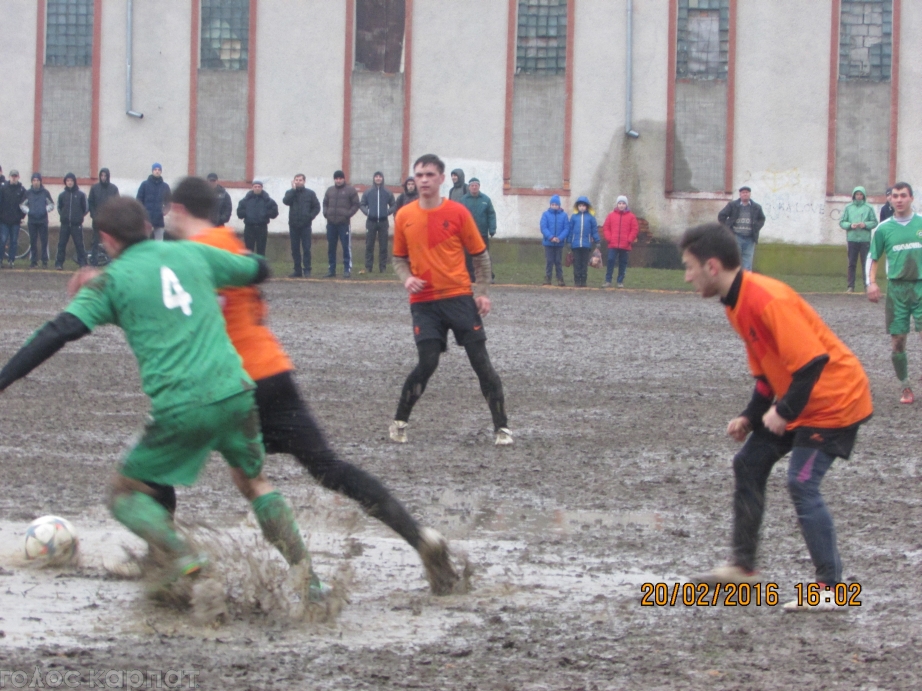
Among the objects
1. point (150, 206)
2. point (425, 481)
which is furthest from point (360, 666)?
point (150, 206)

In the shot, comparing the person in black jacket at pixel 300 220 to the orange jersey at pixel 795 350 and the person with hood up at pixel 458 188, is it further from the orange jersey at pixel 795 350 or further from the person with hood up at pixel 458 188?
the orange jersey at pixel 795 350

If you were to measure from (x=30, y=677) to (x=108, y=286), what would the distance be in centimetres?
134

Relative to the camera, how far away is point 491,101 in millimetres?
33281

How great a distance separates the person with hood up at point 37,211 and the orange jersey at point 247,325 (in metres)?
22.8

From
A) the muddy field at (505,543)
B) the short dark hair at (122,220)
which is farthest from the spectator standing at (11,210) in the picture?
the short dark hair at (122,220)

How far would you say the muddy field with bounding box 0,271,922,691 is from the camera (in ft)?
15.3

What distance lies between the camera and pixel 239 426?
5082 mm

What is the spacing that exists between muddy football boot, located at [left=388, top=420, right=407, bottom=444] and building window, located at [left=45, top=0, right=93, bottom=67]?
26.9m

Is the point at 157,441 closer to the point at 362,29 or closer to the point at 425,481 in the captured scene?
the point at 425,481

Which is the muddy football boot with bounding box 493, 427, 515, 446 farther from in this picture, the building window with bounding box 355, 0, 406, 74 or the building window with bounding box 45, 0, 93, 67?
the building window with bounding box 45, 0, 93, 67

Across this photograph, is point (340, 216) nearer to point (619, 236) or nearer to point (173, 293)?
point (619, 236)

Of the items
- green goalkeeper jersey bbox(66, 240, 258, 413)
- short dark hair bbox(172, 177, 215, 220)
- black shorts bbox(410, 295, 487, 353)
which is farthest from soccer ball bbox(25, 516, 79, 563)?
black shorts bbox(410, 295, 487, 353)

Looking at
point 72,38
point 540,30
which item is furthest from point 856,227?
point 72,38

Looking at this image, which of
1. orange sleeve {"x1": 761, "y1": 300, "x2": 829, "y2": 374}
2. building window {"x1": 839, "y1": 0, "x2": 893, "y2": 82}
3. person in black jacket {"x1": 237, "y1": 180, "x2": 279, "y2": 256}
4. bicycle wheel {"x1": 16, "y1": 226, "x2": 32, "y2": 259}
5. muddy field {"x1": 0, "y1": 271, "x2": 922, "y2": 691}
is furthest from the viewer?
building window {"x1": 839, "y1": 0, "x2": 893, "y2": 82}
